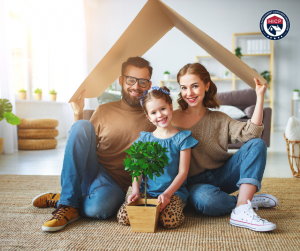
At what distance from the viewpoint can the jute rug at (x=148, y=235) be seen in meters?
0.95

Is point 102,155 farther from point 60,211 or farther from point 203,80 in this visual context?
point 203,80

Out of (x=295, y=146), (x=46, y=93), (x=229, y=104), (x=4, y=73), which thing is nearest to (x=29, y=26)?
(x=46, y=93)

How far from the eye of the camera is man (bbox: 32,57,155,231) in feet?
3.92

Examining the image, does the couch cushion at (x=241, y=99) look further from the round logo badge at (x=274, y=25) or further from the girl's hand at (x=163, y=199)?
the girl's hand at (x=163, y=199)

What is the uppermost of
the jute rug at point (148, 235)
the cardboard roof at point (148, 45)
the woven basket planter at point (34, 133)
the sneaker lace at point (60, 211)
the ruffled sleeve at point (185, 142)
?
the cardboard roof at point (148, 45)

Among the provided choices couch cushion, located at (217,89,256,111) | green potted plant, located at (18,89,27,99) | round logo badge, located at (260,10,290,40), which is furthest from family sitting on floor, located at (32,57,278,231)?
round logo badge, located at (260,10,290,40)

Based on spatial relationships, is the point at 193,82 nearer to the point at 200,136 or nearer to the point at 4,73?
the point at 200,136

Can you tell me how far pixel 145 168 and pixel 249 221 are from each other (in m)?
0.46

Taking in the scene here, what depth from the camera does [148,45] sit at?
151 centimetres

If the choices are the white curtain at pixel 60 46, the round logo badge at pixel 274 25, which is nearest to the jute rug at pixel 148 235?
the round logo badge at pixel 274 25

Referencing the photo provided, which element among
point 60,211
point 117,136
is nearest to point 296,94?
point 117,136

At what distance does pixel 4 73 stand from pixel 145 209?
10.7 feet

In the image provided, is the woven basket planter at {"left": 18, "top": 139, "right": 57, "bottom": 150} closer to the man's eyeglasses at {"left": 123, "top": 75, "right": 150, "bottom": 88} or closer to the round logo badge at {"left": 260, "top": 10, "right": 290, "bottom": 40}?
the man's eyeglasses at {"left": 123, "top": 75, "right": 150, "bottom": 88}

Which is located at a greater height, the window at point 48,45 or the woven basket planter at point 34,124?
the window at point 48,45
